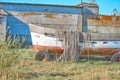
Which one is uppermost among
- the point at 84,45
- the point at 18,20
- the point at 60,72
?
the point at 18,20

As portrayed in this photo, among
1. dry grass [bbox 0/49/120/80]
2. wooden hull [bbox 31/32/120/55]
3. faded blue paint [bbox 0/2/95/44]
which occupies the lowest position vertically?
dry grass [bbox 0/49/120/80]

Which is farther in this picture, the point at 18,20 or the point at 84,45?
the point at 18,20

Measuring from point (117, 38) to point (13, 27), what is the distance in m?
12.9

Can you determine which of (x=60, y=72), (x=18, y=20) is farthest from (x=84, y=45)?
(x=18, y=20)

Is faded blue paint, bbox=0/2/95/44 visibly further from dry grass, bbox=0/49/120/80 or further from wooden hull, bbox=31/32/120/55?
dry grass, bbox=0/49/120/80

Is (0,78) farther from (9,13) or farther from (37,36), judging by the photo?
(9,13)

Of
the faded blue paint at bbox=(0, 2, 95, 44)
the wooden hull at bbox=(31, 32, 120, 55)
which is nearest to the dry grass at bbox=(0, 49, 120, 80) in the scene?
the wooden hull at bbox=(31, 32, 120, 55)

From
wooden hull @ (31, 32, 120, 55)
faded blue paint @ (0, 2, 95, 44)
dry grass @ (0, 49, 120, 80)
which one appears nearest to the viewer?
dry grass @ (0, 49, 120, 80)

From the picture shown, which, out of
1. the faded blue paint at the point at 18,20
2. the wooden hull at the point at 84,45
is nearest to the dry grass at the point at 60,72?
the wooden hull at the point at 84,45

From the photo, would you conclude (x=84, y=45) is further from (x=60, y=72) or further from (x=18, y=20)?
(x=18, y=20)

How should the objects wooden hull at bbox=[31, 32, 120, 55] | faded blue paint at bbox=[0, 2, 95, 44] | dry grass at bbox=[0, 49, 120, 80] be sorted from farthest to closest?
faded blue paint at bbox=[0, 2, 95, 44] < wooden hull at bbox=[31, 32, 120, 55] < dry grass at bbox=[0, 49, 120, 80]

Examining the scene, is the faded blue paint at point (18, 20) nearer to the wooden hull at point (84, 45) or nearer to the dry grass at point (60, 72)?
the wooden hull at point (84, 45)

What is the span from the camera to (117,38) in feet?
54.2

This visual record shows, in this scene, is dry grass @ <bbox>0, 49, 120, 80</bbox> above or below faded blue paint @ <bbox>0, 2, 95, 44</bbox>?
below
